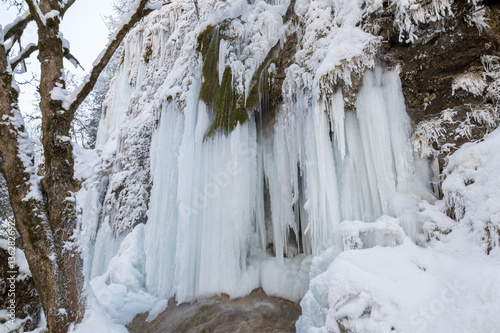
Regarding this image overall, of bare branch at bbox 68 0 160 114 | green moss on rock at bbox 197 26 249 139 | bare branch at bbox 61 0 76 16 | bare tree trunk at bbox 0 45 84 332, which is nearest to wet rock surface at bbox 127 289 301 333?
bare tree trunk at bbox 0 45 84 332

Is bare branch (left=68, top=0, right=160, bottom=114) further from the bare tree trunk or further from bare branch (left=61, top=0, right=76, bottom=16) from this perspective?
bare branch (left=61, top=0, right=76, bottom=16)

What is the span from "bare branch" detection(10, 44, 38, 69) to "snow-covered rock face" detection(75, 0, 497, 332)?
9.21ft

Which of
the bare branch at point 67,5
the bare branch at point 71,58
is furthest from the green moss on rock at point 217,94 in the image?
the bare branch at point 67,5

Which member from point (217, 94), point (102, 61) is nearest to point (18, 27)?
point (102, 61)

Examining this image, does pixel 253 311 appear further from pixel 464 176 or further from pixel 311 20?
pixel 311 20

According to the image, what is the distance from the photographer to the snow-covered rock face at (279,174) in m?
4.19

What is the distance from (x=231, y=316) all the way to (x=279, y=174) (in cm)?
259

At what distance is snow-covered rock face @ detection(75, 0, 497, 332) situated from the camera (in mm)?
4188

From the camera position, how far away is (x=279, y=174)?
19.9 feet

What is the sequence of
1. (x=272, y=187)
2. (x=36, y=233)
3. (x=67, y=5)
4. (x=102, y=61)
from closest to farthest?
(x=36, y=233), (x=102, y=61), (x=67, y=5), (x=272, y=187)

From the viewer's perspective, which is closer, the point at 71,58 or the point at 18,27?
the point at 71,58

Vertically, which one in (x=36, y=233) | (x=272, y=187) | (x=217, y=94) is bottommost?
(x=36, y=233)

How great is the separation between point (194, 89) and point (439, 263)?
621 cm

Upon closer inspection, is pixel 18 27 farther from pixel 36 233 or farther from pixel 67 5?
pixel 36 233
